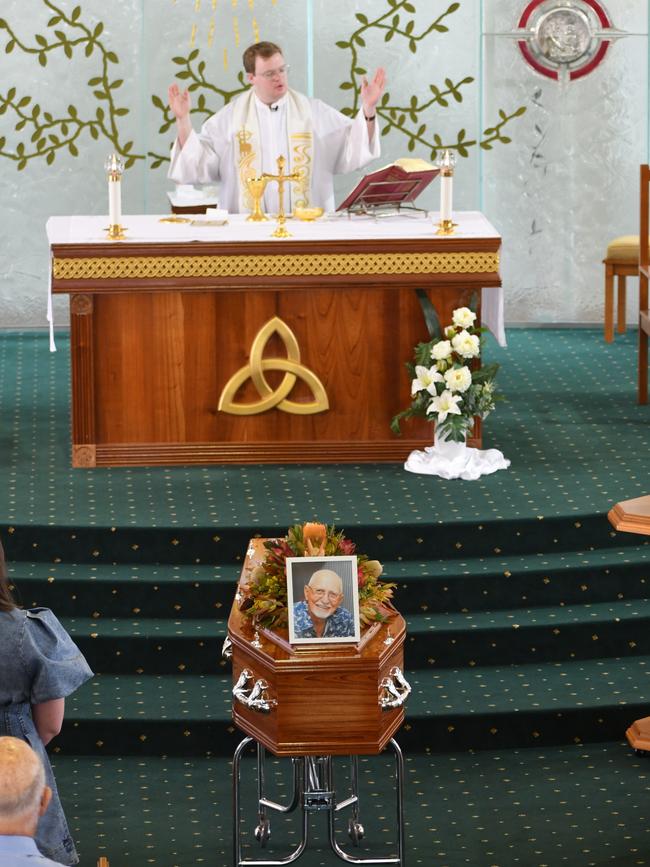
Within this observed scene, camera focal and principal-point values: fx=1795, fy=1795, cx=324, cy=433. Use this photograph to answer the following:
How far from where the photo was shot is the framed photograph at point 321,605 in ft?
17.1

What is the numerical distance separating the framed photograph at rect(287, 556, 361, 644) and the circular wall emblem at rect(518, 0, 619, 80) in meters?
7.66

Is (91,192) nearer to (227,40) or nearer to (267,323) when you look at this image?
(227,40)

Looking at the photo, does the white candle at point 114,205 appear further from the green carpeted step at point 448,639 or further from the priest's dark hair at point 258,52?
the green carpeted step at point 448,639

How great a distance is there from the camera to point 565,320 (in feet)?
41.3

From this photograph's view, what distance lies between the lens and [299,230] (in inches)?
348

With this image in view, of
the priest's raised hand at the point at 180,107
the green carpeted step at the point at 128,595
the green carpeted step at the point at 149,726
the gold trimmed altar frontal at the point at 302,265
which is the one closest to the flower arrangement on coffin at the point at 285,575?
the green carpeted step at the point at 149,726

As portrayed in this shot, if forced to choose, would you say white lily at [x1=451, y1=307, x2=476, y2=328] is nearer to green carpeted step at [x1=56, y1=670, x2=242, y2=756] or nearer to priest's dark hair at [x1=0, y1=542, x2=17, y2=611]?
green carpeted step at [x1=56, y1=670, x2=242, y2=756]

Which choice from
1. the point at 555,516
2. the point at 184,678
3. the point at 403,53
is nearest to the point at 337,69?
the point at 403,53

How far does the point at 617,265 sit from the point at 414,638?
5.08 metres

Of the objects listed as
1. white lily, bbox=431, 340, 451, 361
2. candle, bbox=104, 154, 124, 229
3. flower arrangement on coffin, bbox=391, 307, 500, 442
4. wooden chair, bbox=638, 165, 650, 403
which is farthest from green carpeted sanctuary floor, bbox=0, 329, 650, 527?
candle, bbox=104, 154, 124, 229

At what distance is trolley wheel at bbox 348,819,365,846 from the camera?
5965 mm

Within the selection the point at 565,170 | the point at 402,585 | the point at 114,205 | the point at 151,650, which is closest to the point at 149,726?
the point at 151,650

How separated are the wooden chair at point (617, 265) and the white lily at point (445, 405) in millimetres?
3541

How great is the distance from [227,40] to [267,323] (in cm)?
402
